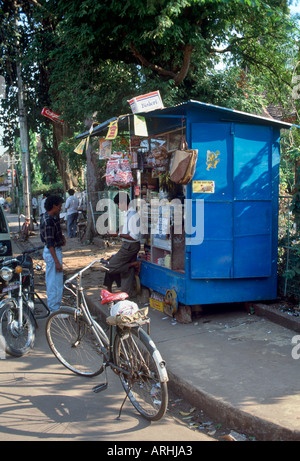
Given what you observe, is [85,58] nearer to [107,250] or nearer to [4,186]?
[107,250]

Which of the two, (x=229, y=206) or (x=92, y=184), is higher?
(x=92, y=184)

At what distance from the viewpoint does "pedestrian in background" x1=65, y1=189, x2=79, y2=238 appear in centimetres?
1659

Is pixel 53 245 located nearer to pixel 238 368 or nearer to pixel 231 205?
pixel 231 205

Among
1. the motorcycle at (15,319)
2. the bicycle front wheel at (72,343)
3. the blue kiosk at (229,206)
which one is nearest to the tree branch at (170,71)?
the blue kiosk at (229,206)

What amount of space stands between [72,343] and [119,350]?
1.00m

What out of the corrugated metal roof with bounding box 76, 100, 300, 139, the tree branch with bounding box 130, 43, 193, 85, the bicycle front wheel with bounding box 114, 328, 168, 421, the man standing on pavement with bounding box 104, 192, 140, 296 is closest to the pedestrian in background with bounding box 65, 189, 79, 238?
the tree branch with bounding box 130, 43, 193, 85

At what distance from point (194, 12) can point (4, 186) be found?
8584cm

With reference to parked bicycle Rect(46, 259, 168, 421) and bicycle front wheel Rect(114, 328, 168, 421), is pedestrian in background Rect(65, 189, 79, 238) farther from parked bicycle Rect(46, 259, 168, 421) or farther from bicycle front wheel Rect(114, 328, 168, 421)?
bicycle front wheel Rect(114, 328, 168, 421)

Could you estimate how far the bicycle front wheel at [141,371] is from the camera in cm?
351

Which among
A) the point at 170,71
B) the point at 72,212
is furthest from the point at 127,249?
the point at 72,212

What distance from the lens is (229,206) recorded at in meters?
5.90

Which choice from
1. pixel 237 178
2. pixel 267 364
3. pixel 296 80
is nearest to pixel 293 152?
pixel 237 178

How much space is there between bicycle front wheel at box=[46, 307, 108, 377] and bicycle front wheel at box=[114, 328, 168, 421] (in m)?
0.69

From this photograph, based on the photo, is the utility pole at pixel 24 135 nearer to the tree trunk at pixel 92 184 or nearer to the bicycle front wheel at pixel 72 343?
the tree trunk at pixel 92 184
